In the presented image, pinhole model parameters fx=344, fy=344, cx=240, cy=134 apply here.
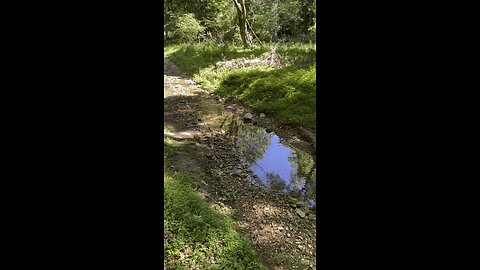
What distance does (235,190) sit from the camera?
19.2 ft

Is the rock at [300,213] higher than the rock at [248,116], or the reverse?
the rock at [248,116]

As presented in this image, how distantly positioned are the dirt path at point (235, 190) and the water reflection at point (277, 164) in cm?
24

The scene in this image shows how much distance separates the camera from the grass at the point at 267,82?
9.29 metres

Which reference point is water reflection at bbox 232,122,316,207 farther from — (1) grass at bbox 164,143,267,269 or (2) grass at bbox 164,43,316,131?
(1) grass at bbox 164,143,267,269

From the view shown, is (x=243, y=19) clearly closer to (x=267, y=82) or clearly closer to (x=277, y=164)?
(x=267, y=82)

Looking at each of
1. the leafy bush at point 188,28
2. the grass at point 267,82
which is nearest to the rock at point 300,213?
the grass at point 267,82

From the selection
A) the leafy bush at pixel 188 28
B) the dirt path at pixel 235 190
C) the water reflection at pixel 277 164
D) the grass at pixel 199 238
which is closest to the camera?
the grass at pixel 199 238

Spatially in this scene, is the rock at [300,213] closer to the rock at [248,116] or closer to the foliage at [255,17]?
the rock at [248,116]

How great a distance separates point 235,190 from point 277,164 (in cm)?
146

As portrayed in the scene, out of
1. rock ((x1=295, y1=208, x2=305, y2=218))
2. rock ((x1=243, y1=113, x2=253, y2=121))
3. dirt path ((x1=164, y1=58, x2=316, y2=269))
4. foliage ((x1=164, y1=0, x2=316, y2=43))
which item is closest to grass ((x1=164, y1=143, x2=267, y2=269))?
dirt path ((x1=164, y1=58, x2=316, y2=269))

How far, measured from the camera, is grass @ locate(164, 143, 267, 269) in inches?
158

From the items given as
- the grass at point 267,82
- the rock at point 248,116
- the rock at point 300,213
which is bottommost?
the rock at point 300,213
